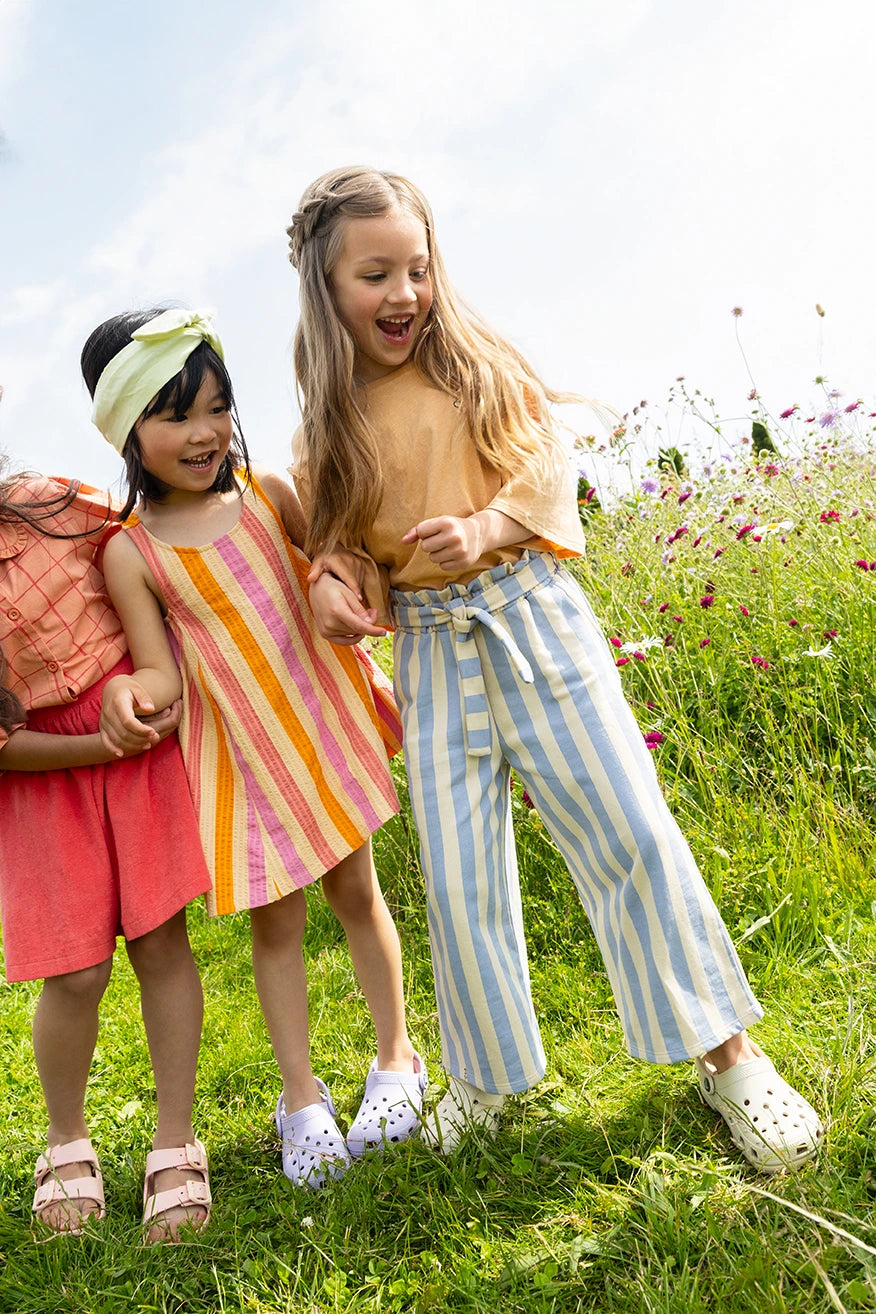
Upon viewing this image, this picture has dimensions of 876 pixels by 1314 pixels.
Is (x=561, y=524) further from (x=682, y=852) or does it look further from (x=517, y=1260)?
(x=517, y=1260)

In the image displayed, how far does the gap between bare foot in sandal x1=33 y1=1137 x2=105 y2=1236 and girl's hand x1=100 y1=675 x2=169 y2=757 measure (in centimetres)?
85

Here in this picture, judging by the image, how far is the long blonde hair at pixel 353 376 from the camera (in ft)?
6.79

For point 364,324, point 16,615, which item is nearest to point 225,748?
point 16,615

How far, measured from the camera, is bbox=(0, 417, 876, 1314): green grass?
175cm

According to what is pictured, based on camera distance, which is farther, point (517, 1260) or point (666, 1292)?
point (517, 1260)

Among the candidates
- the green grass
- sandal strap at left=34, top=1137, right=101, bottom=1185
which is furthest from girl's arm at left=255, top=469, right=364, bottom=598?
sandal strap at left=34, top=1137, right=101, bottom=1185

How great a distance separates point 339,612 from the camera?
2035 mm

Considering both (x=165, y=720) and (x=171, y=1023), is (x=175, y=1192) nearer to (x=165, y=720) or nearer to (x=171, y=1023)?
(x=171, y=1023)

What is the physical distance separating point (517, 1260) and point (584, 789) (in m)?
0.79

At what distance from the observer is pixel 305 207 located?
2.11 m

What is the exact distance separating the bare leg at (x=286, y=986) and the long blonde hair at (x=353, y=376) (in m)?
0.77

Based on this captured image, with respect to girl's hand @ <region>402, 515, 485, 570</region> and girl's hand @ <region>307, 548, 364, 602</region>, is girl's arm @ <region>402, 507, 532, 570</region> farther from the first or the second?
girl's hand @ <region>307, 548, 364, 602</region>

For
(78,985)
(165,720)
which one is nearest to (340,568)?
(165,720)

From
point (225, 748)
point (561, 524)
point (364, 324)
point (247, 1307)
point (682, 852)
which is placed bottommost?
point (247, 1307)
